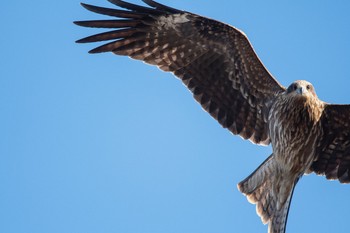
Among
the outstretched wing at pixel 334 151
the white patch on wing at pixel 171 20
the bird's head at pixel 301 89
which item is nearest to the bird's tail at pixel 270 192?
the outstretched wing at pixel 334 151

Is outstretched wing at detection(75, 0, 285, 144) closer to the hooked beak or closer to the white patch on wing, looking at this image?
the white patch on wing

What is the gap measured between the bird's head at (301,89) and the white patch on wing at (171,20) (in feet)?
5.12

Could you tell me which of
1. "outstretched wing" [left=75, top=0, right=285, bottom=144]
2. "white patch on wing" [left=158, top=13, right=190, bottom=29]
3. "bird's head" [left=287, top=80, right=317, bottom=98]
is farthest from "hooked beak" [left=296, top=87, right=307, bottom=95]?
"white patch on wing" [left=158, top=13, right=190, bottom=29]

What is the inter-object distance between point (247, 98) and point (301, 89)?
102 centimetres

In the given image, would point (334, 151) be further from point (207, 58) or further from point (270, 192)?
point (207, 58)

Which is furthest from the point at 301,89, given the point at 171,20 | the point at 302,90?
the point at 171,20

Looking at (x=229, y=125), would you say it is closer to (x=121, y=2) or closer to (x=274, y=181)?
(x=274, y=181)

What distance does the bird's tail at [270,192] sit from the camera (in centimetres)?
1254

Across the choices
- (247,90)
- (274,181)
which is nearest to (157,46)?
(247,90)

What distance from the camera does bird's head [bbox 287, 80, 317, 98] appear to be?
478 inches

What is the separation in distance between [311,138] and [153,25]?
2442mm

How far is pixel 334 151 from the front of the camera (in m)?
12.8

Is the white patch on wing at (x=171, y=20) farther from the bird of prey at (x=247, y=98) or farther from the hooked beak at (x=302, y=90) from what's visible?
the hooked beak at (x=302, y=90)

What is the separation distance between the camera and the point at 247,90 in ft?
42.3
